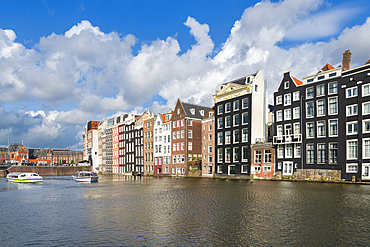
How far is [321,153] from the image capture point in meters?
63.6

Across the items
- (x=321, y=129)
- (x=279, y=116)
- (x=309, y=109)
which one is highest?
(x=309, y=109)

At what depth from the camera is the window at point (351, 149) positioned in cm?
5774

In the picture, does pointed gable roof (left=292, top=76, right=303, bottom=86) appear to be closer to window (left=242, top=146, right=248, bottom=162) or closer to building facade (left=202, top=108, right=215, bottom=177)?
window (left=242, top=146, right=248, bottom=162)

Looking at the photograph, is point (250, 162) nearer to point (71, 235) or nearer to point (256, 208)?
point (256, 208)

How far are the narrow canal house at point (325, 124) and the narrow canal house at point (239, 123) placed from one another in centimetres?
743

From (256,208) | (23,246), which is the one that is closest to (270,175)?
(256,208)

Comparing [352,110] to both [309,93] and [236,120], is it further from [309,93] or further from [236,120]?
[236,120]

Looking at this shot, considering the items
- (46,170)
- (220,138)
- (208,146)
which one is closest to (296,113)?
(220,138)

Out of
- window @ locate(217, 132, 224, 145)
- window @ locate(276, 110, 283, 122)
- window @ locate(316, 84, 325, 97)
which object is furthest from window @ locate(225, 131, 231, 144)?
window @ locate(316, 84, 325, 97)

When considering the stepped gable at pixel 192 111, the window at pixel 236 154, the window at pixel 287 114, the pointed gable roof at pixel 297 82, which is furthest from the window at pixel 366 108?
the stepped gable at pixel 192 111

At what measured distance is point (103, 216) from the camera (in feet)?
87.0

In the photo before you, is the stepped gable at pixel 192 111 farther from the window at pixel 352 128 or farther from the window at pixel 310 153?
the window at pixel 352 128

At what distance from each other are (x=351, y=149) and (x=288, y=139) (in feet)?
44.8

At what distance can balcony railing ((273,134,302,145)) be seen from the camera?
67625 mm
